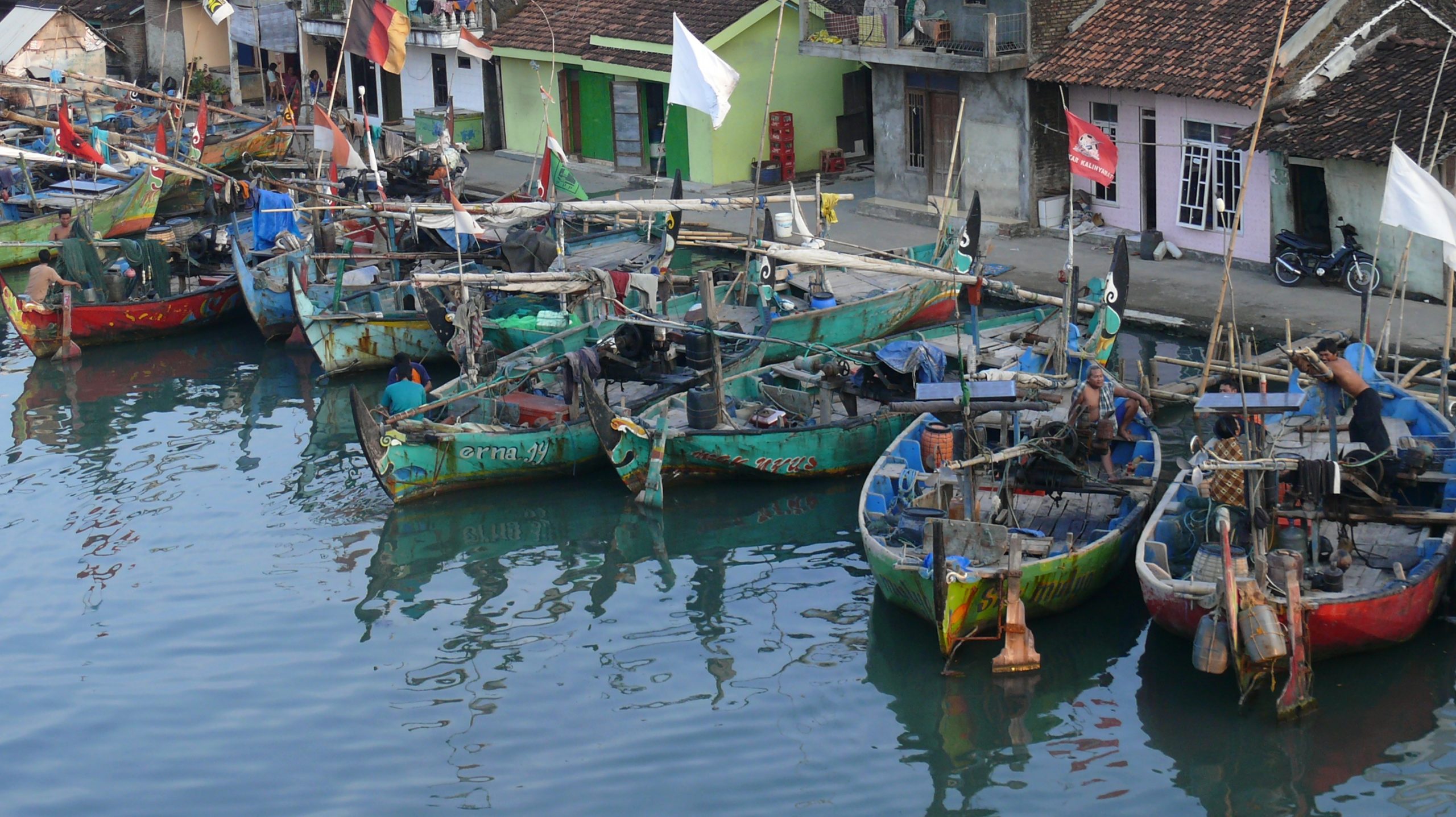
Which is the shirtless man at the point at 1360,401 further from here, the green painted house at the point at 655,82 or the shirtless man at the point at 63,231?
the shirtless man at the point at 63,231

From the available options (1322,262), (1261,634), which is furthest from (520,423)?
(1322,262)

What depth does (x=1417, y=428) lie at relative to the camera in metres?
16.8

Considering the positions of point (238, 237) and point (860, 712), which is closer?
point (860, 712)

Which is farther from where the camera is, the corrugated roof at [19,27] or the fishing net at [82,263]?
the corrugated roof at [19,27]

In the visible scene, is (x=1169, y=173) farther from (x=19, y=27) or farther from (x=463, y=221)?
(x=19, y=27)

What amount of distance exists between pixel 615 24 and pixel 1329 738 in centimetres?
2544

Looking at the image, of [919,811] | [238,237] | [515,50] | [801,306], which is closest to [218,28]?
[515,50]

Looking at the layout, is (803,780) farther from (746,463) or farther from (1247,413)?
(746,463)

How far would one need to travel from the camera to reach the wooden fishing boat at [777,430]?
60.2 feet

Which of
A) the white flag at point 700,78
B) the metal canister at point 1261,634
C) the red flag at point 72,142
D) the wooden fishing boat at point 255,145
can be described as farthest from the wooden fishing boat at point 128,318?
the metal canister at point 1261,634

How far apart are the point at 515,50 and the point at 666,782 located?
2618cm

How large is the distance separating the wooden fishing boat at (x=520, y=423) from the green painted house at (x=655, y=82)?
12.0 m

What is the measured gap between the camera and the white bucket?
2362 centimetres

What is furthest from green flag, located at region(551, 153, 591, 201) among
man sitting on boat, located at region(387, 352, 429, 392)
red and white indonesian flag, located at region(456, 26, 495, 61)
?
man sitting on boat, located at region(387, 352, 429, 392)
